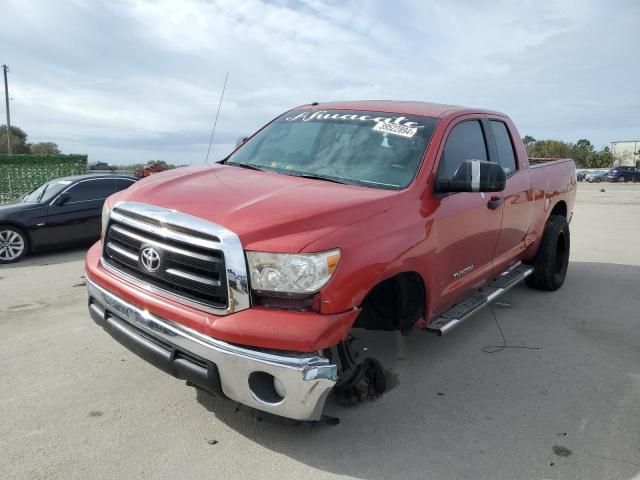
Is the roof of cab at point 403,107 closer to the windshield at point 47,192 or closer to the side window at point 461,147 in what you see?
the side window at point 461,147

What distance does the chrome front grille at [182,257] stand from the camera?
247cm

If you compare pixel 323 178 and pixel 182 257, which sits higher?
pixel 323 178

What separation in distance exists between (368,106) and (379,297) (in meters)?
1.66

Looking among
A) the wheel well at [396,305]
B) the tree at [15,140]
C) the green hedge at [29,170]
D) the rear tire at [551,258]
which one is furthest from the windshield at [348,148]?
the tree at [15,140]

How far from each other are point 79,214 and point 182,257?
7056 millimetres

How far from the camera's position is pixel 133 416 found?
10.00ft

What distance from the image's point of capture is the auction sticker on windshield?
3603 mm

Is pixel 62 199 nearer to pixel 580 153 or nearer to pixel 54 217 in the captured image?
pixel 54 217

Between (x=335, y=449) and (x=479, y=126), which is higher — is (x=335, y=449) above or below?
below

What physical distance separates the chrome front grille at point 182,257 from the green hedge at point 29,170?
19036 millimetres

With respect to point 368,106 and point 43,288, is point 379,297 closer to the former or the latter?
point 368,106

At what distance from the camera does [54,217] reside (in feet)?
28.1

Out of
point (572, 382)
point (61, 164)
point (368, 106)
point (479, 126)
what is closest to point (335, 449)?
point (572, 382)

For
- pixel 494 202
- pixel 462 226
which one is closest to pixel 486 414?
pixel 462 226
